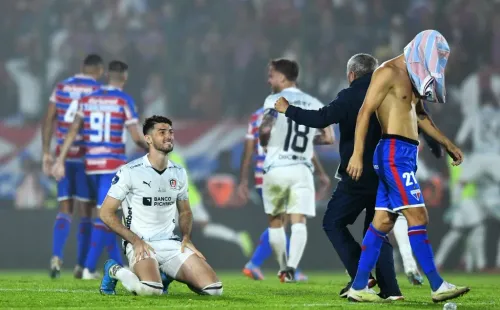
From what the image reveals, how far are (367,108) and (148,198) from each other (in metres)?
1.94

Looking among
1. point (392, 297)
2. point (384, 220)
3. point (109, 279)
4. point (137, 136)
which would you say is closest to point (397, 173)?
point (384, 220)

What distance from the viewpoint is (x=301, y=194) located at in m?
10.7

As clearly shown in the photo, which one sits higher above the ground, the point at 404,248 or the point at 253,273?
the point at 404,248

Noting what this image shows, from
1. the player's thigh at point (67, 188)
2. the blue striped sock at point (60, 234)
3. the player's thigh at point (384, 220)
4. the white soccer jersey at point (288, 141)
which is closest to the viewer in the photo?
the player's thigh at point (384, 220)

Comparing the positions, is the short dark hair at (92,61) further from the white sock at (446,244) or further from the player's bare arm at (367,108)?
the white sock at (446,244)

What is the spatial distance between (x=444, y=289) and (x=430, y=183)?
29.1 feet

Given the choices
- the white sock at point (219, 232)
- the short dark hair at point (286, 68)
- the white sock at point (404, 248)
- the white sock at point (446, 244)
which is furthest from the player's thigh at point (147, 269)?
the white sock at point (446, 244)

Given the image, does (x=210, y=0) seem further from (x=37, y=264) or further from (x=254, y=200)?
(x=37, y=264)

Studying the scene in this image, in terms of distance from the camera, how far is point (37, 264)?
1513cm

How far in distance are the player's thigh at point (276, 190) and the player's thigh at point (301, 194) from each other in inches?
2.9

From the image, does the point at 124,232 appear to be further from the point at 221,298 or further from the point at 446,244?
the point at 446,244

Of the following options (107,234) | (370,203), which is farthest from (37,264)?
(370,203)

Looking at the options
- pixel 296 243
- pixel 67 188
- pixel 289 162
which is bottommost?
pixel 296 243

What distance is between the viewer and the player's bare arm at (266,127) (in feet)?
34.8
